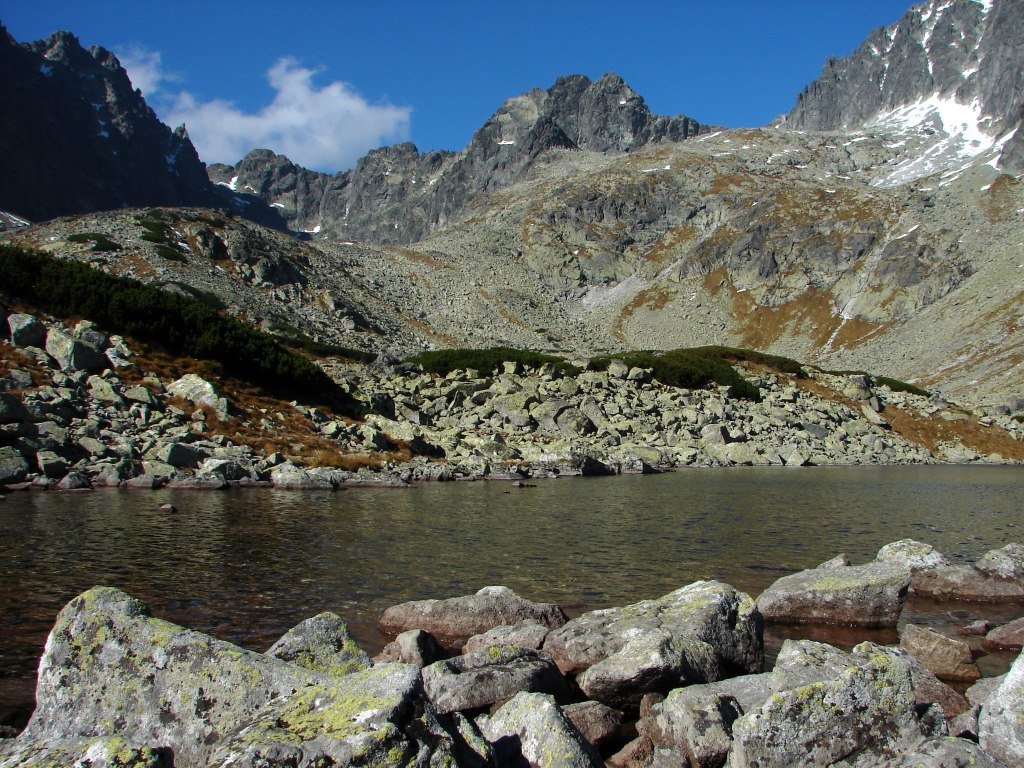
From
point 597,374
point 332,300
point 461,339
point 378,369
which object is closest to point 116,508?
point 378,369

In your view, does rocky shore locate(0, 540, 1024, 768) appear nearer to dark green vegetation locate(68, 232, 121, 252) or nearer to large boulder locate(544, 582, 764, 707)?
large boulder locate(544, 582, 764, 707)

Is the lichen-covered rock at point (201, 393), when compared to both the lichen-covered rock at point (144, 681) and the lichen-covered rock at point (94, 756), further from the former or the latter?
the lichen-covered rock at point (94, 756)

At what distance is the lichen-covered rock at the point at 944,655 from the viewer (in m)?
9.73

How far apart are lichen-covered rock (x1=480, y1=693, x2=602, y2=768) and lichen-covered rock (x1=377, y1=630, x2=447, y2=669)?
2.69 meters

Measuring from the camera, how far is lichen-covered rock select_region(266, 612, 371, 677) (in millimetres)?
7230

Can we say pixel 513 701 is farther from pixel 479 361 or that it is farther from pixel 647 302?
pixel 647 302

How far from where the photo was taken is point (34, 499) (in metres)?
23.3

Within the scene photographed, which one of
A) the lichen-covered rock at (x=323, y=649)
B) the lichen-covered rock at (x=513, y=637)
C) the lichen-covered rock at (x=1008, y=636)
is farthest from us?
the lichen-covered rock at (x=1008, y=636)

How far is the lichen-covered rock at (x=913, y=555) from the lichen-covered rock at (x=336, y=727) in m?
14.0

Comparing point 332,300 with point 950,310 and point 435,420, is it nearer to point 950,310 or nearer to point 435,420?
point 435,420

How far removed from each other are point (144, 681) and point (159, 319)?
40.6m

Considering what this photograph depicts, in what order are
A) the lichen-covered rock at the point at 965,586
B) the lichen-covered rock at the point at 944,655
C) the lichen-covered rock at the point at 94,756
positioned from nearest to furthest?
the lichen-covered rock at the point at 94,756 < the lichen-covered rock at the point at 944,655 < the lichen-covered rock at the point at 965,586

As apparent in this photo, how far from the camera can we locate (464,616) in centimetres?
1174

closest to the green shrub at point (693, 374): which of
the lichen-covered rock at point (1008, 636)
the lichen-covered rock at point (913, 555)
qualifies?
the lichen-covered rock at point (913, 555)
